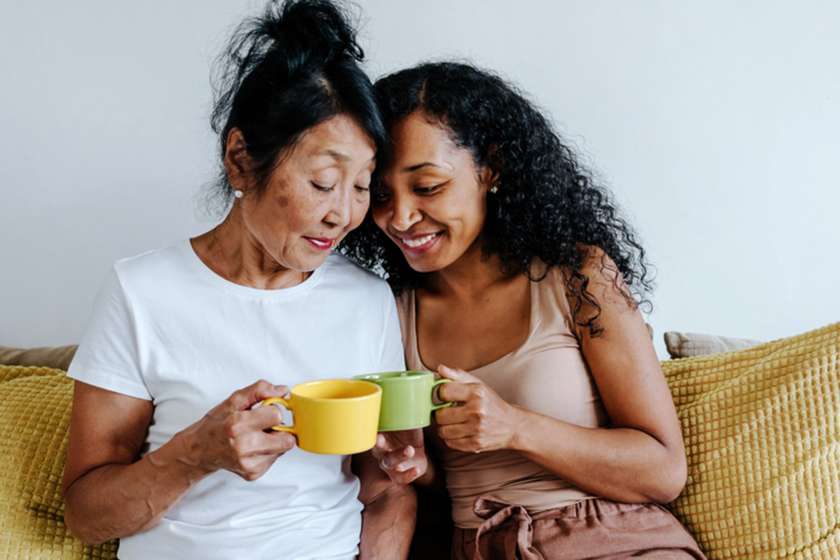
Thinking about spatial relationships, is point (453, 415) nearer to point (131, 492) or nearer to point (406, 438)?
point (406, 438)

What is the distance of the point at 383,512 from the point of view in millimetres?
1371

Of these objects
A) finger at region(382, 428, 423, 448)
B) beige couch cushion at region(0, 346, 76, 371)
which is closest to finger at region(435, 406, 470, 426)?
finger at region(382, 428, 423, 448)

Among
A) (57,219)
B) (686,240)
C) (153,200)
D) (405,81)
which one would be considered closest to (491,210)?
(405,81)

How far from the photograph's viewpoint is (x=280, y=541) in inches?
46.0

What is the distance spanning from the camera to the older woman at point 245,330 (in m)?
1.13

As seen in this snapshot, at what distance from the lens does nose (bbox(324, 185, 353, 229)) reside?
3.80 ft

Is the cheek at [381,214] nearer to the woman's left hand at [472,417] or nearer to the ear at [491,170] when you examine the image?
the ear at [491,170]

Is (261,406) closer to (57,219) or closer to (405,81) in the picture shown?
(405,81)

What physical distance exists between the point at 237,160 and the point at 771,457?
3.37 ft

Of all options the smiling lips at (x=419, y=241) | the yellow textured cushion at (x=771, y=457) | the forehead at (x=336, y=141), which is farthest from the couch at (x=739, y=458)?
the forehead at (x=336, y=141)

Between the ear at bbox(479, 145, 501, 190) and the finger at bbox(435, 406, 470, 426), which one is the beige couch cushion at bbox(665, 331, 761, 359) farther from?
the finger at bbox(435, 406, 470, 426)

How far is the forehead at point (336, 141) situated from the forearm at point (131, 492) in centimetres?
47

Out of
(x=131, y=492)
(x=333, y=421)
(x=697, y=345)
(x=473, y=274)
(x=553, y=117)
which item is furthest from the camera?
(x=553, y=117)

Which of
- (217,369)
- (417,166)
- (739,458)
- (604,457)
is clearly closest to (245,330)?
(217,369)
